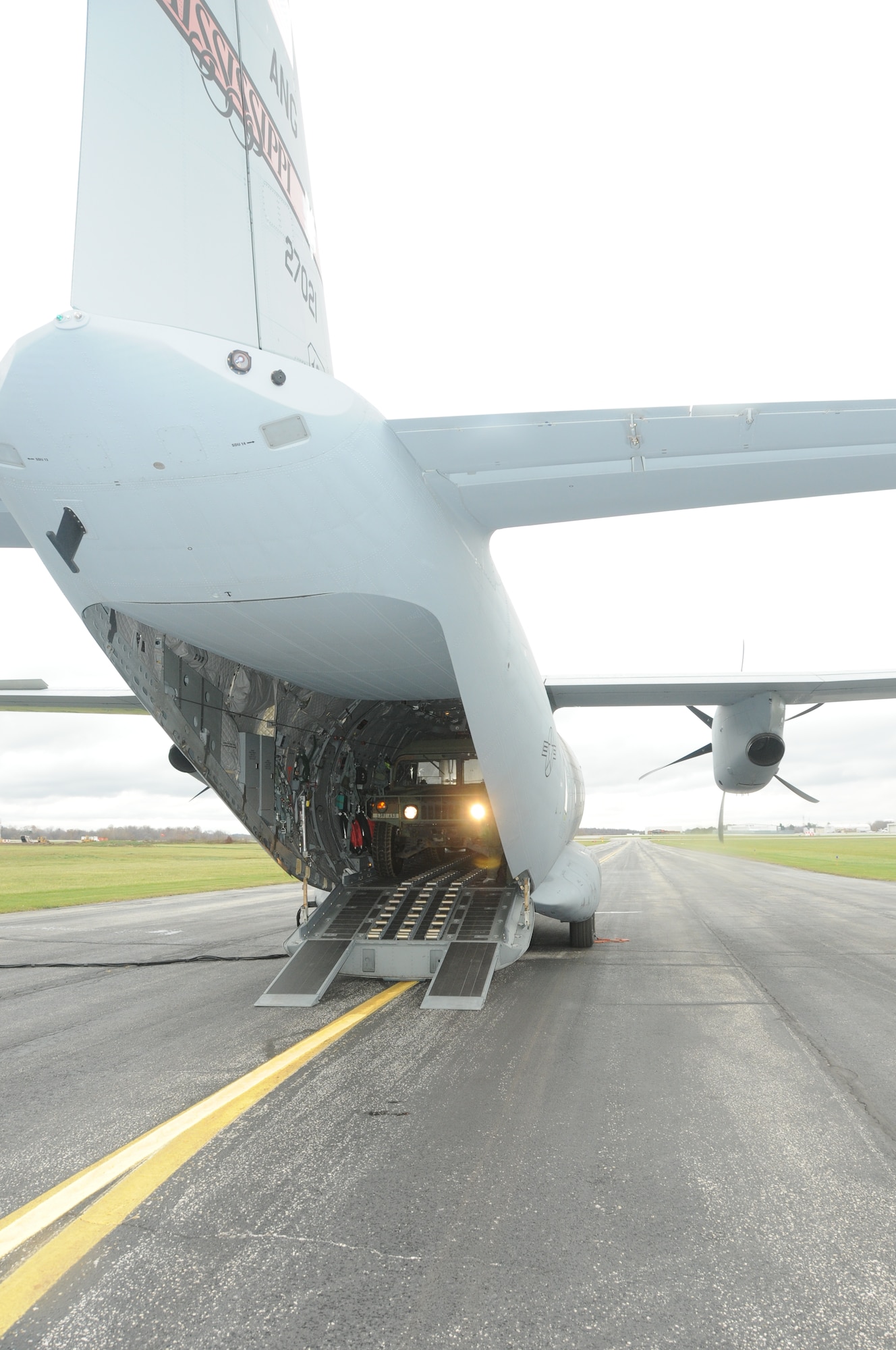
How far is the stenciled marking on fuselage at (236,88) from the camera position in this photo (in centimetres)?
352

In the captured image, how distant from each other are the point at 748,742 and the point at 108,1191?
10649 millimetres

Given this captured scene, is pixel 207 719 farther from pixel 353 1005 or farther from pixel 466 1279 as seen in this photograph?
pixel 466 1279

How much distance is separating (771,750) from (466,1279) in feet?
34.4

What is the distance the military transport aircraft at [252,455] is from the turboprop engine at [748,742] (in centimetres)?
624

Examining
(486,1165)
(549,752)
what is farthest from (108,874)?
(486,1165)

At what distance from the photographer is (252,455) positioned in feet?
12.5

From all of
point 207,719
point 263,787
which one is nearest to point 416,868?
point 263,787

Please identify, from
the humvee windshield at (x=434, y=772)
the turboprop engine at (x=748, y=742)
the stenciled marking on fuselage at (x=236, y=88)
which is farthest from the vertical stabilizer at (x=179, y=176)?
the turboprop engine at (x=748, y=742)

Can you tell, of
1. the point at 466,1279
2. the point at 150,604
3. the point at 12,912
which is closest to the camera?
the point at 466,1279

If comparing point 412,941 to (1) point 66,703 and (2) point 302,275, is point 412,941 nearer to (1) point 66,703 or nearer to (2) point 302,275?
(2) point 302,275

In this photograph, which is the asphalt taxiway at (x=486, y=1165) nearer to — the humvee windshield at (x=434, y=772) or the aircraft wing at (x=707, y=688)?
the humvee windshield at (x=434, y=772)

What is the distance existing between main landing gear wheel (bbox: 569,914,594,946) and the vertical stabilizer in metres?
8.02

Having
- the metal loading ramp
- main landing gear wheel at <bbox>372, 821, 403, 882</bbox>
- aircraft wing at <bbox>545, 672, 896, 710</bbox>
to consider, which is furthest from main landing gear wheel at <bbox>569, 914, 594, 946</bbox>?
aircraft wing at <bbox>545, 672, 896, 710</bbox>

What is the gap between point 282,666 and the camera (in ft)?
20.7
